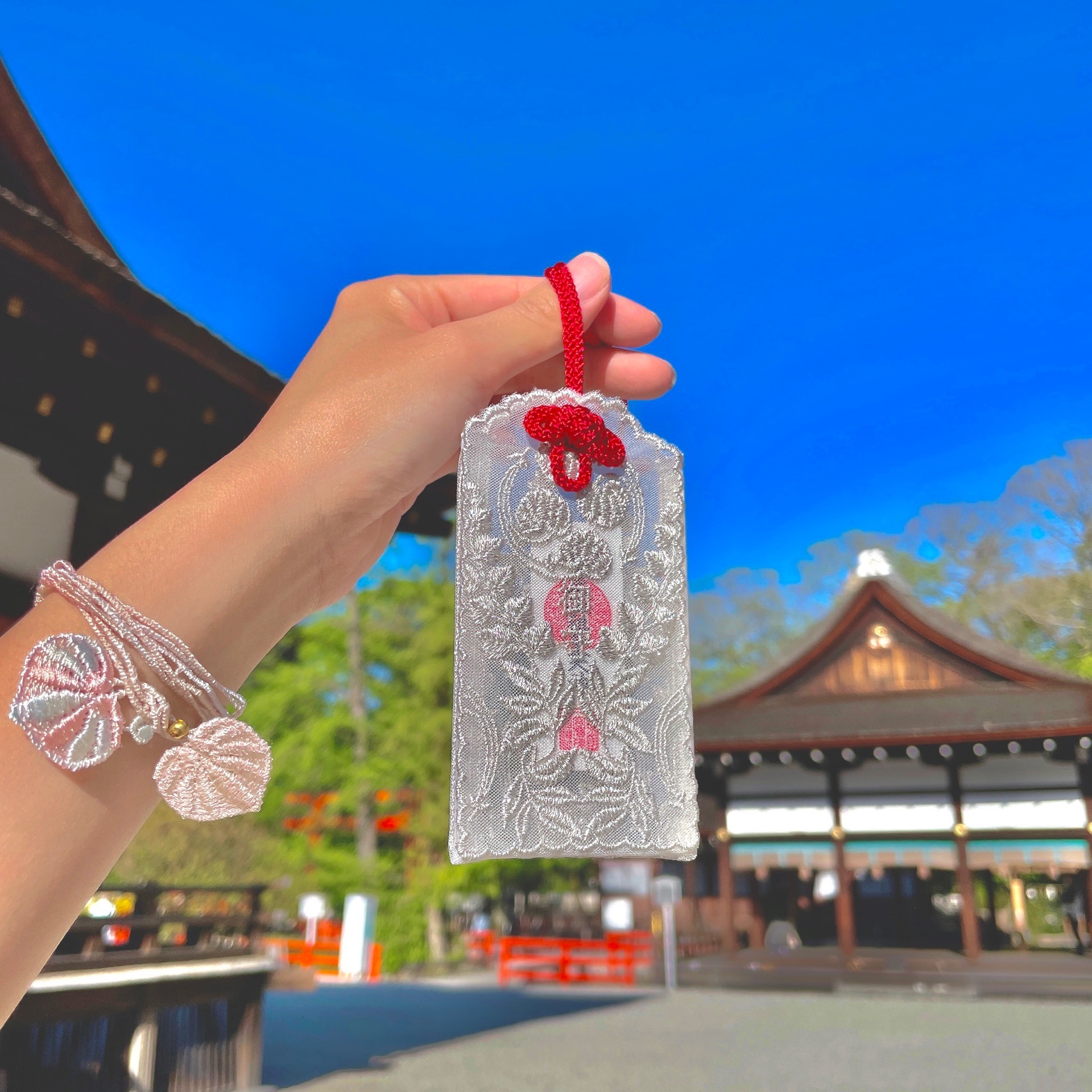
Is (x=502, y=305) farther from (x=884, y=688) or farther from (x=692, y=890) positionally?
(x=692, y=890)

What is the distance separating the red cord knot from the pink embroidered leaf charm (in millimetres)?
458

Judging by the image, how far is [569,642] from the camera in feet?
3.31

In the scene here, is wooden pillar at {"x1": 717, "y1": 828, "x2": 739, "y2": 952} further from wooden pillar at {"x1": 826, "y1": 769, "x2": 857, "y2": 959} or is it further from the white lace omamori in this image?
the white lace omamori

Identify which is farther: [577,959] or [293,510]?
[577,959]

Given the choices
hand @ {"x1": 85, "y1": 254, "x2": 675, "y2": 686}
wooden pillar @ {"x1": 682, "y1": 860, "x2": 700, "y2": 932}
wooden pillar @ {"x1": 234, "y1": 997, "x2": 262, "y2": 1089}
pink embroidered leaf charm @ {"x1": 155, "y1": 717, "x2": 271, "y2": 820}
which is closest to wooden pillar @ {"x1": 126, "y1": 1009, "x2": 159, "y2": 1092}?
wooden pillar @ {"x1": 234, "y1": 997, "x2": 262, "y2": 1089}

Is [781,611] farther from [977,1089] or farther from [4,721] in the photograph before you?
[4,721]

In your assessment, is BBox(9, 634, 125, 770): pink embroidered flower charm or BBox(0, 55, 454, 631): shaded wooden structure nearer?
BBox(9, 634, 125, 770): pink embroidered flower charm

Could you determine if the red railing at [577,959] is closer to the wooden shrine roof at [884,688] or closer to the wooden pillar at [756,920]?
the wooden pillar at [756,920]

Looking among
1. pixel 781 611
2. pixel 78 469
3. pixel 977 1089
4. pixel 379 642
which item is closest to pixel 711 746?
pixel 977 1089

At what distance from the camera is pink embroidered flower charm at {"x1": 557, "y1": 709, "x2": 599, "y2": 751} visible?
3.22 feet

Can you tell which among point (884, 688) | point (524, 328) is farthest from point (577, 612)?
point (884, 688)

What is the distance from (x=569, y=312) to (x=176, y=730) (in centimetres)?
58

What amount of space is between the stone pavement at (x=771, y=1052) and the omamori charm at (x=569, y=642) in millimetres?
5245

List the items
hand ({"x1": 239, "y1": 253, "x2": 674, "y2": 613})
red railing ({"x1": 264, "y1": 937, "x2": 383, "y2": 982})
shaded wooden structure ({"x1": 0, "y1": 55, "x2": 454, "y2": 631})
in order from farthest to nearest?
red railing ({"x1": 264, "y1": 937, "x2": 383, "y2": 982}), shaded wooden structure ({"x1": 0, "y1": 55, "x2": 454, "y2": 631}), hand ({"x1": 239, "y1": 253, "x2": 674, "y2": 613})
